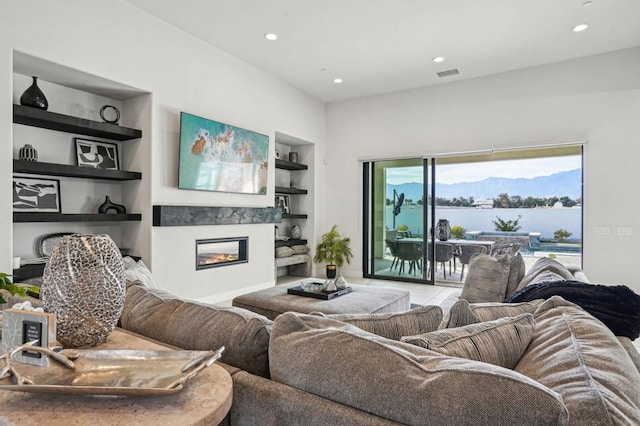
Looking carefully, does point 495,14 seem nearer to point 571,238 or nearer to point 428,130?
point 428,130

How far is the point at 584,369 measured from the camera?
0.86 metres

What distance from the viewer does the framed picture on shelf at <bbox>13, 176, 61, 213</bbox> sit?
337 cm

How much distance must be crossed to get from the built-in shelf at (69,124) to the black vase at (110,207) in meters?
0.72

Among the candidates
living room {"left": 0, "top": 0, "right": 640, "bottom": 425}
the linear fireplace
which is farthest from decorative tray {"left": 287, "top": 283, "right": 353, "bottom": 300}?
the linear fireplace

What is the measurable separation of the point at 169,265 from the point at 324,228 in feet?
10.8

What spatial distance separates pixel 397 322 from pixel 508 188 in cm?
714

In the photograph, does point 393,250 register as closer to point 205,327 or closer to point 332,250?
point 332,250

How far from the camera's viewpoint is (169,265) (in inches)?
165

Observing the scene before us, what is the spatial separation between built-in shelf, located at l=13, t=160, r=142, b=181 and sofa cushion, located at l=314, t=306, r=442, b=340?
324 centimetres

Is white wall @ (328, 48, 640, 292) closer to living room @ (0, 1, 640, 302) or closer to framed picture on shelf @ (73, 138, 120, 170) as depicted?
living room @ (0, 1, 640, 302)

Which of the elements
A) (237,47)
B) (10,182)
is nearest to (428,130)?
(237,47)

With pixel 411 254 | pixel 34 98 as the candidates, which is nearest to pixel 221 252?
pixel 34 98

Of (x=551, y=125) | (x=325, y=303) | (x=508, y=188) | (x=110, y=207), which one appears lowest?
(x=325, y=303)

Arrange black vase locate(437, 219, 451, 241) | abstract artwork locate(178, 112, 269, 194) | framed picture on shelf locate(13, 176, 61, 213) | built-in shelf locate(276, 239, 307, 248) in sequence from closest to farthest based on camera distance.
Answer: framed picture on shelf locate(13, 176, 61, 213)
abstract artwork locate(178, 112, 269, 194)
built-in shelf locate(276, 239, 307, 248)
black vase locate(437, 219, 451, 241)
